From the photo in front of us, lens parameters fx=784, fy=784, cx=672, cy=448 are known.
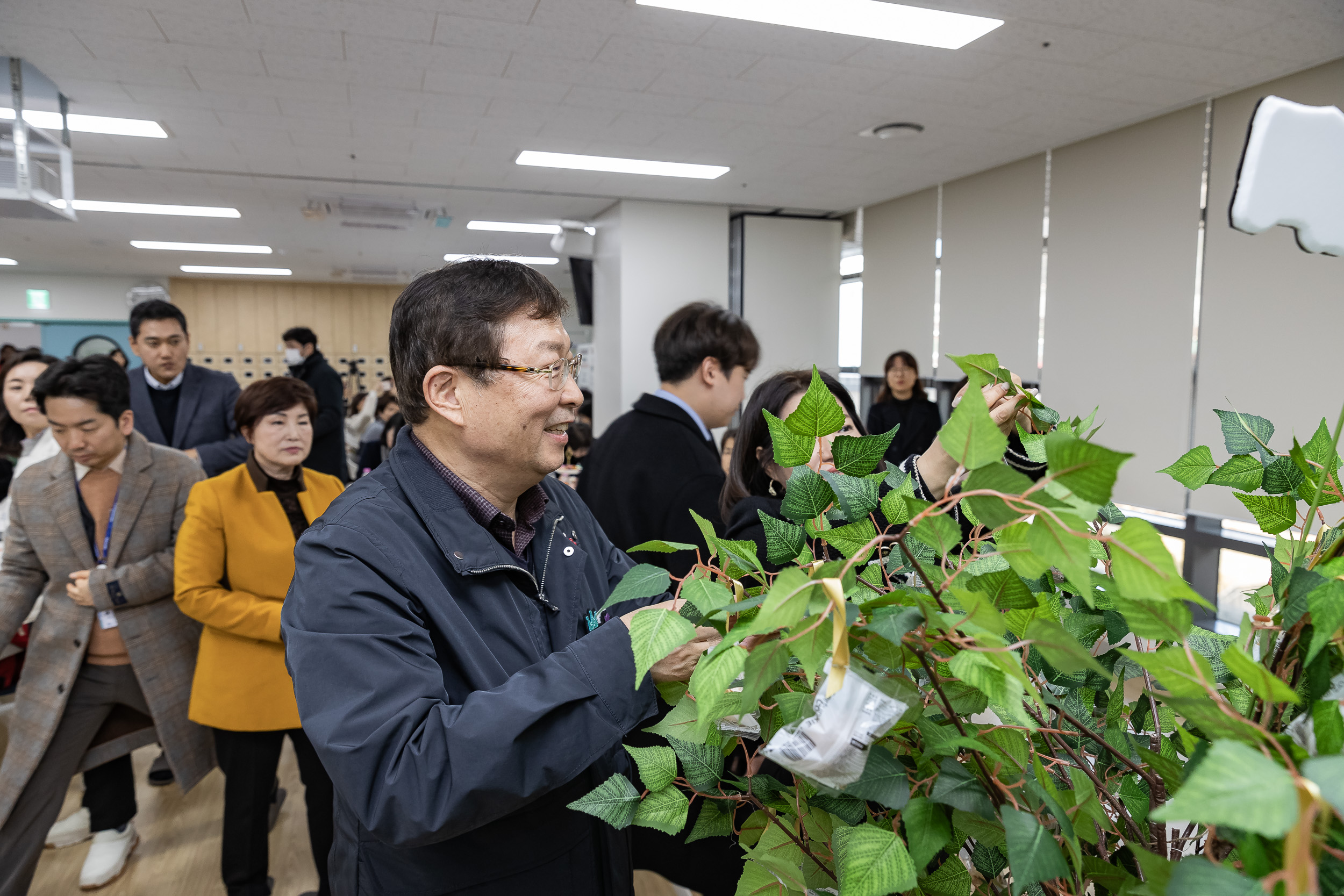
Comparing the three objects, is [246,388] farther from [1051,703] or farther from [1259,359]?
[1259,359]

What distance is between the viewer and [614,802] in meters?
0.63

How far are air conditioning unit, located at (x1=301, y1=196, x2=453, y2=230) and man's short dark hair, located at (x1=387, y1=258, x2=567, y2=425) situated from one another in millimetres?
A: 6292

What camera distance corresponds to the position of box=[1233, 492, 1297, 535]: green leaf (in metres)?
0.63

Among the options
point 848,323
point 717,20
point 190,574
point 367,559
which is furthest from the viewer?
point 848,323

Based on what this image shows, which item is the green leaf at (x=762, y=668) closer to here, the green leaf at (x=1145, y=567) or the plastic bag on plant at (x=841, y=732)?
the plastic bag on plant at (x=841, y=732)

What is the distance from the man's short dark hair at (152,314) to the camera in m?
3.20

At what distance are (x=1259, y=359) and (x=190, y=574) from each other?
4912mm

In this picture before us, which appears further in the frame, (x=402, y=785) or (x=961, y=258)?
(x=961, y=258)

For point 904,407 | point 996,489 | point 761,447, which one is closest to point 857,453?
point 996,489

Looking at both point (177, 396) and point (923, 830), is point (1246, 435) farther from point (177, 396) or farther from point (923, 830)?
point (177, 396)

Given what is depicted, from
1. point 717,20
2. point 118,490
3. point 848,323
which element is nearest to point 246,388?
point 118,490

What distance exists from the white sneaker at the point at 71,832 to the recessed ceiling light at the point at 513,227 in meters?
6.25

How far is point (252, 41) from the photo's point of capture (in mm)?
3467

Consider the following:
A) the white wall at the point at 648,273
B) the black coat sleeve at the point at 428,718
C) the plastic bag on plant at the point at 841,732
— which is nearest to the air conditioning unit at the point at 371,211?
the white wall at the point at 648,273
